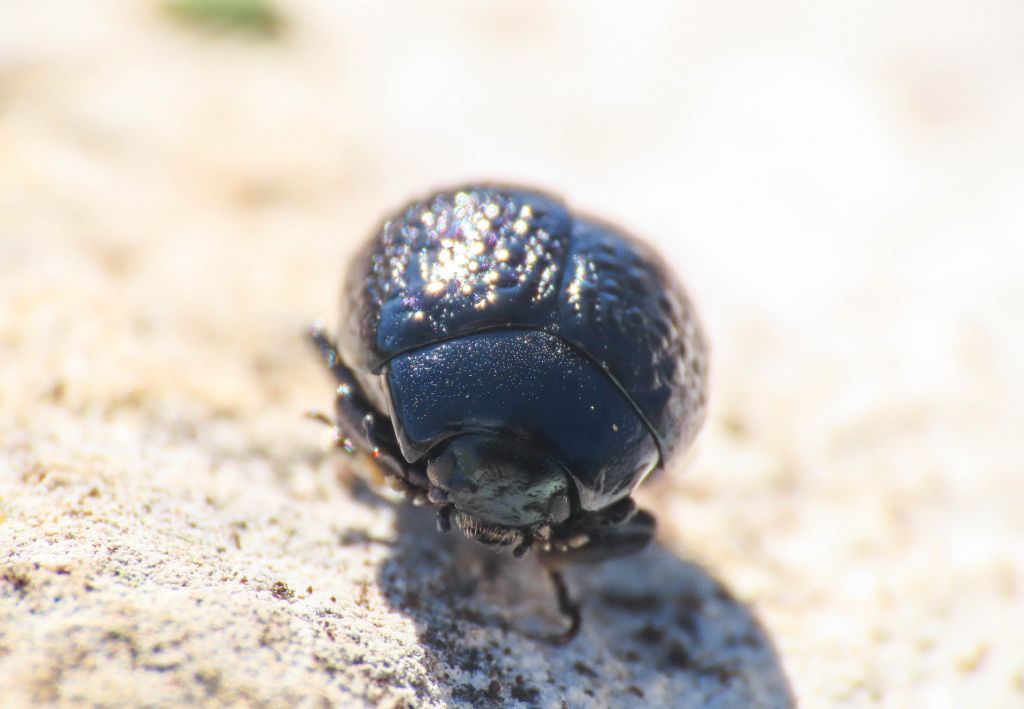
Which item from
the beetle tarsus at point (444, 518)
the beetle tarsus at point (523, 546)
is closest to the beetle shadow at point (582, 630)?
the beetle tarsus at point (523, 546)

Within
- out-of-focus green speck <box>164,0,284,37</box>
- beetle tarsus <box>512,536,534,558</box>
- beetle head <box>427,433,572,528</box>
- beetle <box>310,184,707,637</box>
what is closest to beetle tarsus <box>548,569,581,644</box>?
beetle <box>310,184,707,637</box>

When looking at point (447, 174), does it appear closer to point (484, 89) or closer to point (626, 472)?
point (484, 89)

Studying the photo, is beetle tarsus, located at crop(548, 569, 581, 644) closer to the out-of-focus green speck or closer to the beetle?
the beetle

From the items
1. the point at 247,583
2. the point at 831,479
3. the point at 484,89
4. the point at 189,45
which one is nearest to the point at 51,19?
the point at 189,45

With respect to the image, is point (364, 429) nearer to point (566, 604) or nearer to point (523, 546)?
point (523, 546)

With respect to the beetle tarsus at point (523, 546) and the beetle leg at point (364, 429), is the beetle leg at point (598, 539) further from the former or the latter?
the beetle leg at point (364, 429)
